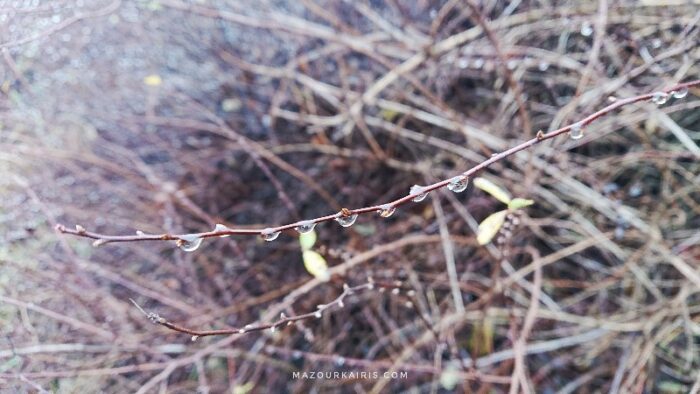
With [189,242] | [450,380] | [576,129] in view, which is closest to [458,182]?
[576,129]

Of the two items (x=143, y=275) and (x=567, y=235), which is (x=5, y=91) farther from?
(x=567, y=235)

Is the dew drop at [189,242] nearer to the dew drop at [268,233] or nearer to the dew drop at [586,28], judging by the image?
the dew drop at [268,233]

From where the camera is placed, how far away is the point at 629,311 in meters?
1.24

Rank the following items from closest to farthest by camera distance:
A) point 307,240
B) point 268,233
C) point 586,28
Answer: point 268,233, point 307,240, point 586,28

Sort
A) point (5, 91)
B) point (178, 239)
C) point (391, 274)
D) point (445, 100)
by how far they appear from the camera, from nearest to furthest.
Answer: point (178, 239), point (391, 274), point (5, 91), point (445, 100)

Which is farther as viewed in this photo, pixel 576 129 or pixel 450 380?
pixel 450 380

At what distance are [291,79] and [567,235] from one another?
0.94 metres

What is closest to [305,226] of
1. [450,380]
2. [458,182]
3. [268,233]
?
[268,233]

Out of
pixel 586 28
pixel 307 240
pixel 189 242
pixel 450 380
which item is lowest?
pixel 450 380

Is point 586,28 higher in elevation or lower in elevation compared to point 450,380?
higher

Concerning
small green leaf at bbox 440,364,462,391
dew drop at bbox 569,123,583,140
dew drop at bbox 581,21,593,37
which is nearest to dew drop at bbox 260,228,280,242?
dew drop at bbox 569,123,583,140

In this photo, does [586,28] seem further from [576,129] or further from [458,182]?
[458,182]

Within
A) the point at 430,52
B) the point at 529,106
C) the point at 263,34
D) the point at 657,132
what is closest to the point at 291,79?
the point at 263,34

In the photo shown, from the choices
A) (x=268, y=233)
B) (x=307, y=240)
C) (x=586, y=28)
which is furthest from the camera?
(x=586, y=28)
